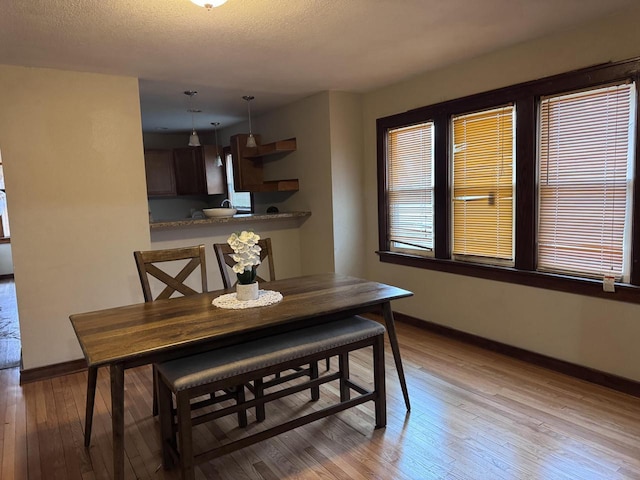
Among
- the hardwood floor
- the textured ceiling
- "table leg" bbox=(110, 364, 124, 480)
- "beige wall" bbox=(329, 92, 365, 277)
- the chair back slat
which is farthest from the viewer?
"beige wall" bbox=(329, 92, 365, 277)

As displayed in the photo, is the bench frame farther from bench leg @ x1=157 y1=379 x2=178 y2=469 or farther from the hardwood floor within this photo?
the hardwood floor

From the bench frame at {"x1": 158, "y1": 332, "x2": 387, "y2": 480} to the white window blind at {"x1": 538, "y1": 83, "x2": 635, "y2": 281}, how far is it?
1.54 meters

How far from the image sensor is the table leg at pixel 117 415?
176 centimetres

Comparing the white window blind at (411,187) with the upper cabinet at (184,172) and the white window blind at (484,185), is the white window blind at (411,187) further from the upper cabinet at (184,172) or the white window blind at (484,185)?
the upper cabinet at (184,172)

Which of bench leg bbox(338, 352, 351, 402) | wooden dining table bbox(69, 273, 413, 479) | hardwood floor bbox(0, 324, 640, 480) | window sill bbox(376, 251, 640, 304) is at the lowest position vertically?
hardwood floor bbox(0, 324, 640, 480)

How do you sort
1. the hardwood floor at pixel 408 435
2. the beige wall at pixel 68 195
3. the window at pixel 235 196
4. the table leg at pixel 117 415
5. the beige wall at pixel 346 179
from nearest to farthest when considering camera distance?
the table leg at pixel 117 415 < the hardwood floor at pixel 408 435 < the beige wall at pixel 68 195 < the beige wall at pixel 346 179 < the window at pixel 235 196

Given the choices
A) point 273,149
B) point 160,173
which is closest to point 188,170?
point 160,173

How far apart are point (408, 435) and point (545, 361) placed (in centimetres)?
138

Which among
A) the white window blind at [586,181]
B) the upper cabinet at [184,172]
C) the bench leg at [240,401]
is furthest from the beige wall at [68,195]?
the white window blind at [586,181]

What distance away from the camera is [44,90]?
3.18 metres

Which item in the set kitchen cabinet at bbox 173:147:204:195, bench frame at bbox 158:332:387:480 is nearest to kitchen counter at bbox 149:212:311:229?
bench frame at bbox 158:332:387:480

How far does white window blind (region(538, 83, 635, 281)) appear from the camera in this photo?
265cm

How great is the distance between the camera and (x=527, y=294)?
3205 mm

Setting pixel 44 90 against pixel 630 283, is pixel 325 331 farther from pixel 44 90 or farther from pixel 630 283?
pixel 44 90
